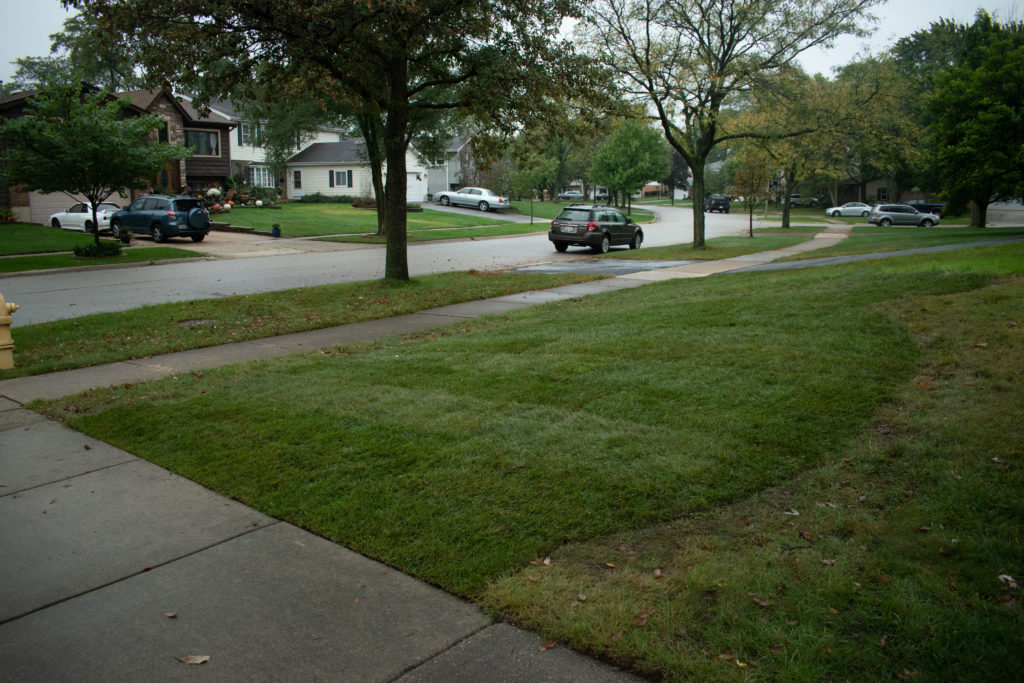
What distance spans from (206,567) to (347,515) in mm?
824

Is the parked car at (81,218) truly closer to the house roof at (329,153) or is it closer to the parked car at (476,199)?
the house roof at (329,153)

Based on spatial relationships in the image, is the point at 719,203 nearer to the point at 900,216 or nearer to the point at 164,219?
the point at 900,216

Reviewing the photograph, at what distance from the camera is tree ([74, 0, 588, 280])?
1345 centimetres

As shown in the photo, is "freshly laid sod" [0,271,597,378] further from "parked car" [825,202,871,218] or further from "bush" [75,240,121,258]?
"parked car" [825,202,871,218]

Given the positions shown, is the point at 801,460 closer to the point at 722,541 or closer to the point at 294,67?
the point at 722,541

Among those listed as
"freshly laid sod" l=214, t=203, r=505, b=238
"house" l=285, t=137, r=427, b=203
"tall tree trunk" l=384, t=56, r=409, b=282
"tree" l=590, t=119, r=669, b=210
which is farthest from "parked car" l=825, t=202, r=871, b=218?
"tall tree trunk" l=384, t=56, r=409, b=282

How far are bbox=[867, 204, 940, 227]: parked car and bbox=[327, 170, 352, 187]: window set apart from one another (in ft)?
126

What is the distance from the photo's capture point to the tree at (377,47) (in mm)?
13453

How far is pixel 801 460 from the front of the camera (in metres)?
4.97

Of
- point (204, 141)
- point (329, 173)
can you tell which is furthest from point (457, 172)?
point (204, 141)

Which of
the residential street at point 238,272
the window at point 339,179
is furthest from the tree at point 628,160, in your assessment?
the residential street at point 238,272

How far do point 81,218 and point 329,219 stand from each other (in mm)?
12278

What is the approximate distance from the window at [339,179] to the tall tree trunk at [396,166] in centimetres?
4284

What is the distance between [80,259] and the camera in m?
23.3
